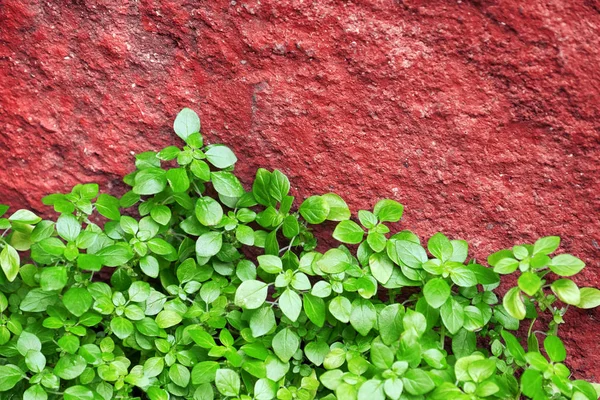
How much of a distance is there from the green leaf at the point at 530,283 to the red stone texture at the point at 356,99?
28 cm

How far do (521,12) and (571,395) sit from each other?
106cm

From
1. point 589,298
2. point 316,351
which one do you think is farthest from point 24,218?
point 589,298

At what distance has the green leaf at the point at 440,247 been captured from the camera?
208 cm

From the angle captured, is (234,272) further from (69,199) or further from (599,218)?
(599,218)

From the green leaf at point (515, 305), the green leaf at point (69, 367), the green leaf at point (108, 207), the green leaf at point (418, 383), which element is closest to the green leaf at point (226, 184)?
the green leaf at point (108, 207)

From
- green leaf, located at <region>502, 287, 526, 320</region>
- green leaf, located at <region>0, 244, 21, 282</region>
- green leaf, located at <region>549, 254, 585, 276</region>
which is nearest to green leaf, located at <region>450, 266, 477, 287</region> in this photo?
green leaf, located at <region>502, 287, 526, 320</region>

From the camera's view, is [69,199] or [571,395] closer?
[571,395]

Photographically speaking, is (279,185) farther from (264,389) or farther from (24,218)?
(24,218)

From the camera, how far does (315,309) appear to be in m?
2.06

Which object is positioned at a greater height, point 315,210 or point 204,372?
point 315,210

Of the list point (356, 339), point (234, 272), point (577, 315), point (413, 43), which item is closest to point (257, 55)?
point (413, 43)

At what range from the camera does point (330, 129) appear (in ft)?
7.17

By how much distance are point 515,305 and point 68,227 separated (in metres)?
1.35

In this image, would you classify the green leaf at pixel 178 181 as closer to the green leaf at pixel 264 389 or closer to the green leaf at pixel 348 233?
the green leaf at pixel 348 233
